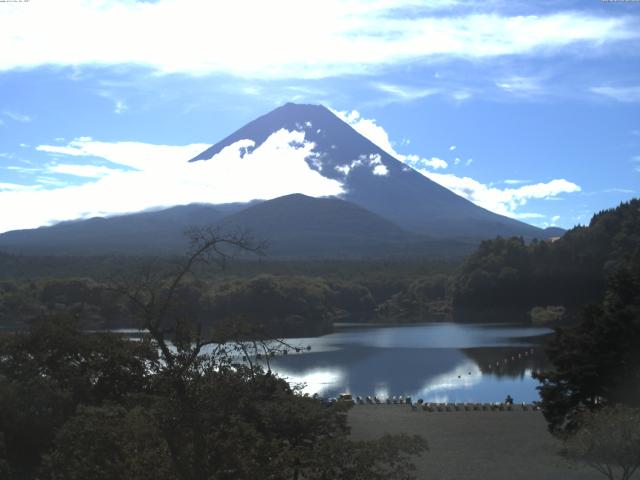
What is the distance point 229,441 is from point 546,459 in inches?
439

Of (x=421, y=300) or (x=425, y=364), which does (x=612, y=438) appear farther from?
(x=421, y=300)

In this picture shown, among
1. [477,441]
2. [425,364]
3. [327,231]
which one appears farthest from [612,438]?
[327,231]

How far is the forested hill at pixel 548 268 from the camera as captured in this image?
6341 cm

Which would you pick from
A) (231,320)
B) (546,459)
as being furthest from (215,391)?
(546,459)

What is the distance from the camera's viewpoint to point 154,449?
6.32 metres

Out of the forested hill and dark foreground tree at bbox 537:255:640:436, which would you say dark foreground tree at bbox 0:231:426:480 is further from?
the forested hill

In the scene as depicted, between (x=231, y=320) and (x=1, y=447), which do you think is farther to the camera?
(x=1, y=447)

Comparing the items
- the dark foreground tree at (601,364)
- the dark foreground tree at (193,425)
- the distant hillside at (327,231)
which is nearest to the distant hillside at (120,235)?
the distant hillside at (327,231)

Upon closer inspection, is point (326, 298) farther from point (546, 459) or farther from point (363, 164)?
point (363, 164)

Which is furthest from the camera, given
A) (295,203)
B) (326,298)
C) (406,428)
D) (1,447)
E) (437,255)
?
(295,203)

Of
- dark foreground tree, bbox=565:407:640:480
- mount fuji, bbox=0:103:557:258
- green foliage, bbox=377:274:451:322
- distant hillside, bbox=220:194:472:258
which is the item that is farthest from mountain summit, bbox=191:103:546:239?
dark foreground tree, bbox=565:407:640:480

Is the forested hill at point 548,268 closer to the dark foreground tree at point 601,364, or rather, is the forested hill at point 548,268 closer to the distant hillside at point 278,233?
the dark foreground tree at point 601,364

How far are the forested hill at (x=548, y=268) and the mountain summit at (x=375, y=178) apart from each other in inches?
3427

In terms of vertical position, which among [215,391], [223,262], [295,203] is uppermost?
[295,203]
